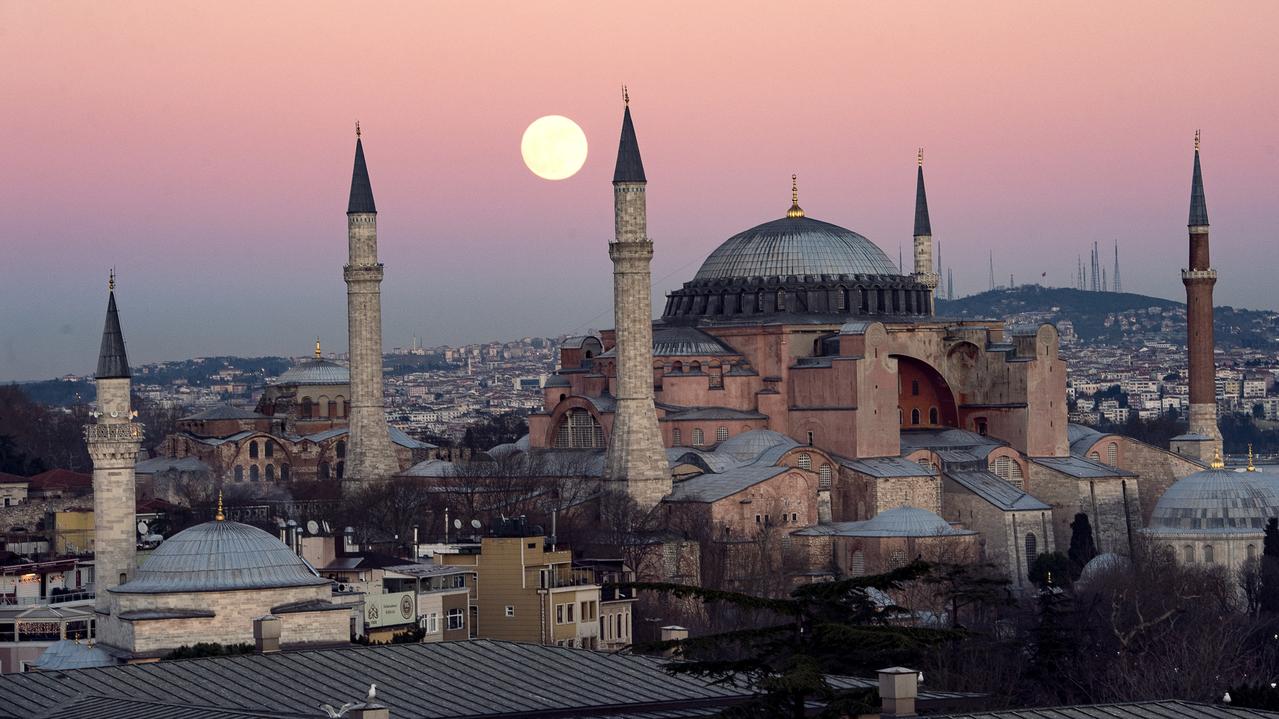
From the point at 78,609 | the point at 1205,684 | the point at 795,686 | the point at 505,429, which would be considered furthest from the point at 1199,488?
the point at 505,429

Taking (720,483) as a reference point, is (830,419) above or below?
above

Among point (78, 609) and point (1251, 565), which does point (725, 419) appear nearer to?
point (1251, 565)

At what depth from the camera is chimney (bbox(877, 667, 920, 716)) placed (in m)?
27.2

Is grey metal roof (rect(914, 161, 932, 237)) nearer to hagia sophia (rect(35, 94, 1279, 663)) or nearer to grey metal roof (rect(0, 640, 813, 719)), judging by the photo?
hagia sophia (rect(35, 94, 1279, 663))

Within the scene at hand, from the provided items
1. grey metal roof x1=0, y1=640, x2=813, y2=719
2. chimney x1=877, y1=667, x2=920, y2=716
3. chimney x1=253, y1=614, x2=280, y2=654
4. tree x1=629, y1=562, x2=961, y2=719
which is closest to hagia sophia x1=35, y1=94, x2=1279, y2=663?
chimney x1=253, y1=614, x2=280, y2=654

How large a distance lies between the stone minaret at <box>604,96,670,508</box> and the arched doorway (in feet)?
30.4

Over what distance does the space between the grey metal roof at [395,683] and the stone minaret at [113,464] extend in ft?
56.2

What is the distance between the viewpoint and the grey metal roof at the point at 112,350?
52.2 metres

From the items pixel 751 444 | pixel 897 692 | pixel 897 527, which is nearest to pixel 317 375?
pixel 751 444

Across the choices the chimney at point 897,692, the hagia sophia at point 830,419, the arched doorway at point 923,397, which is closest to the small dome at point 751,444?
the hagia sophia at point 830,419

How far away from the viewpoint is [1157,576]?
184 ft

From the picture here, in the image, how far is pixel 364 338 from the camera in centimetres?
6719

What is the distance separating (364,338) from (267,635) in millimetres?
29938

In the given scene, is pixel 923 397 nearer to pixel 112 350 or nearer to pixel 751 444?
pixel 751 444
